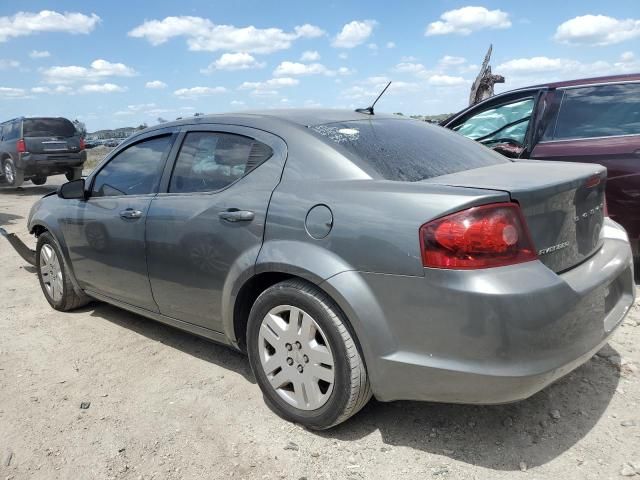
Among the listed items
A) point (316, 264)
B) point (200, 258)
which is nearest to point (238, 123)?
point (200, 258)

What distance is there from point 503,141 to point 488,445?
10.7ft

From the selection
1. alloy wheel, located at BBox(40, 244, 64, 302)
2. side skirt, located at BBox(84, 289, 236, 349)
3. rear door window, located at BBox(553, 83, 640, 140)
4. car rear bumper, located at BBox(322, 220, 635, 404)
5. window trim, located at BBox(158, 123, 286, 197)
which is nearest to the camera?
car rear bumper, located at BBox(322, 220, 635, 404)

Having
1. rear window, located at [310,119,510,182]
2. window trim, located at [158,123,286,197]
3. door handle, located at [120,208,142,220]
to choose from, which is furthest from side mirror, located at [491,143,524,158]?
door handle, located at [120,208,142,220]

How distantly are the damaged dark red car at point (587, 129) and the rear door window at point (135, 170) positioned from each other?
117 inches

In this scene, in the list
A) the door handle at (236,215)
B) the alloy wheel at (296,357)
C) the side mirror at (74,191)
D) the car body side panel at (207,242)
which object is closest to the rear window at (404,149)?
the car body side panel at (207,242)

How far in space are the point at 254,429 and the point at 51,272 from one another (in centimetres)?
277

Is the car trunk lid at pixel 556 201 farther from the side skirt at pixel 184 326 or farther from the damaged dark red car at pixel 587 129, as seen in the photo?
the damaged dark red car at pixel 587 129

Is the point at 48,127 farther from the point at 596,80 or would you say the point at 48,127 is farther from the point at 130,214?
the point at 596,80

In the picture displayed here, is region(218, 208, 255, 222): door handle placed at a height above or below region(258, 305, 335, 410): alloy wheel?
above

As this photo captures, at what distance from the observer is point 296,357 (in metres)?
2.64

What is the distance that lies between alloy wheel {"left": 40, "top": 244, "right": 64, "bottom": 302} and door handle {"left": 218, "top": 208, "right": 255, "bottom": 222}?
2.23 meters

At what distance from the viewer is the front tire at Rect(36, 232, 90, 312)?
444 cm

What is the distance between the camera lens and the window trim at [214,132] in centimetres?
291

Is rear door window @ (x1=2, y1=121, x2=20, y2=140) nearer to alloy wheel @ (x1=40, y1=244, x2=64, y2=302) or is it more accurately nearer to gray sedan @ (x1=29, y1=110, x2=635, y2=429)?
alloy wheel @ (x1=40, y1=244, x2=64, y2=302)
